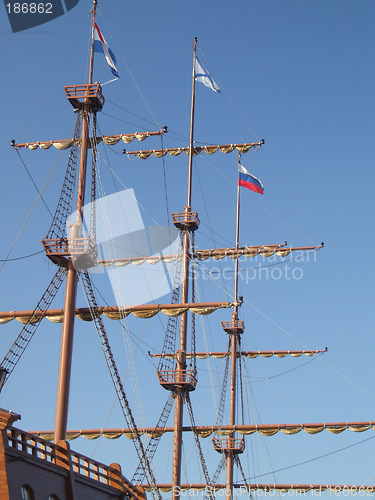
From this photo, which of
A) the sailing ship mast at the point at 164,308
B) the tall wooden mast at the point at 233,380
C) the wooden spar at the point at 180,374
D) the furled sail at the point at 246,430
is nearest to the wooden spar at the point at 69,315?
the sailing ship mast at the point at 164,308

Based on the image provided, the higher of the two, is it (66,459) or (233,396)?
(233,396)

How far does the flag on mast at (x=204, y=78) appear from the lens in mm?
48000

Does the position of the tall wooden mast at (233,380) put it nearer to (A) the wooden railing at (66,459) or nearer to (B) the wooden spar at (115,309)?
(B) the wooden spar at (115,309)

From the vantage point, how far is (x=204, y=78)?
158 feet

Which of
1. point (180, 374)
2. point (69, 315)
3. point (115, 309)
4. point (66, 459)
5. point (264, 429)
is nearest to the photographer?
point (66, 459)

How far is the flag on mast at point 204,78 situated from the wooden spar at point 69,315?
1328 centimetres

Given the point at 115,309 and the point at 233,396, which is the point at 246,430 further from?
the point at 115,309

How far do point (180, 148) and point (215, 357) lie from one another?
17116 mm

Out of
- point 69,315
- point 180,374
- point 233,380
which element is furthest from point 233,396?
point 69,315

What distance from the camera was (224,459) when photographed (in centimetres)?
5428

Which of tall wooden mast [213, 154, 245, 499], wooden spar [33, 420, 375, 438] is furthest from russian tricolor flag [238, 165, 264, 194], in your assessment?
wooden spar [33, 420, 375, 438]

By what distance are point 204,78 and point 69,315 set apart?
21.8 metres

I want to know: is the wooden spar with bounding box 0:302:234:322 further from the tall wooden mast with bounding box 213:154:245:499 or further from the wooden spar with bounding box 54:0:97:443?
the tall wooden mast with bounding box 213:154:245:499

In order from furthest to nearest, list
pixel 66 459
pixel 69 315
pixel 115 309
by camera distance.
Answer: pixel 115 309 < pixel 69 315 < pixel 66 459
